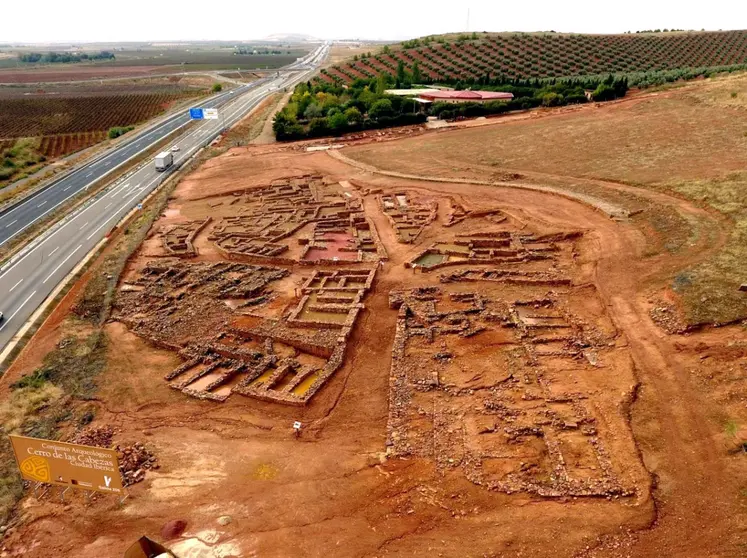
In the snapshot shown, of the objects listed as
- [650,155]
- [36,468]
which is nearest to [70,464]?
[36,468]

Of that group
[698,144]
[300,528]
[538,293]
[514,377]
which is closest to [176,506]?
[300,528]

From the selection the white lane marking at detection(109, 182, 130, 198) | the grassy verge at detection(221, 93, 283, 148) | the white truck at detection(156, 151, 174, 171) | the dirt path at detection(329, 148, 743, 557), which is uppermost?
the grassy verge at detection(221, 93, 283, 148)

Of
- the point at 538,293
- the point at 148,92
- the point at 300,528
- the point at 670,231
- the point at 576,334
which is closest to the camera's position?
the point at 300,528

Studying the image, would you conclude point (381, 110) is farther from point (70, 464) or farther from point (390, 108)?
point (70, 464)

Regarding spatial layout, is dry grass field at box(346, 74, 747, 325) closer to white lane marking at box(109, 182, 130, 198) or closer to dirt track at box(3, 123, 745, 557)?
dirt track at box(3, 123, 745, 557)

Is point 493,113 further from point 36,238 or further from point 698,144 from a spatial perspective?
point 36,238

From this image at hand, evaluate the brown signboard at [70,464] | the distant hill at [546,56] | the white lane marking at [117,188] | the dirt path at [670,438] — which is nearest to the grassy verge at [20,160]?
the white lane marking at [117,188]

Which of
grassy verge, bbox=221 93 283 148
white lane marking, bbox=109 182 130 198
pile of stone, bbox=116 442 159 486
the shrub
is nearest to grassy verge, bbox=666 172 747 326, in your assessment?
pile of stone, bbox=116 442 159 486
